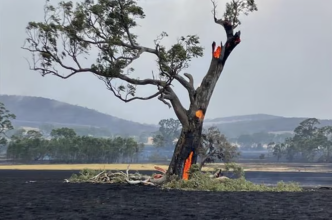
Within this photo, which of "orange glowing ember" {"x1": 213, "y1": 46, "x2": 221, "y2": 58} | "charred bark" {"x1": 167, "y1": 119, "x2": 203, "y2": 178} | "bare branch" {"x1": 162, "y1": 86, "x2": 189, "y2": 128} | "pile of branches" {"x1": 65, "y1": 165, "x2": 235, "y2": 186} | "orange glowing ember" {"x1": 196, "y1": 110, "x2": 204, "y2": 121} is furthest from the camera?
"pile of branches" {"x1": 65, "y1": 165, "x2": 235, "y2": 186}

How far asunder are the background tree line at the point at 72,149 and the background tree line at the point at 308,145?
44.3m

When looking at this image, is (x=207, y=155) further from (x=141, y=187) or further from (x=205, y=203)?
(x=205, y=203)

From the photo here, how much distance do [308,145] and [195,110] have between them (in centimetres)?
11796


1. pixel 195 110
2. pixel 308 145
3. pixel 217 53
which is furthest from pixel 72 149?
pixel 217 53

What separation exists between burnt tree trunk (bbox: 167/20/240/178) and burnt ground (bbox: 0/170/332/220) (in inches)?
114

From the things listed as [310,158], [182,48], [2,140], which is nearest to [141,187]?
[182,48]

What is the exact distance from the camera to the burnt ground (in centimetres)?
2952

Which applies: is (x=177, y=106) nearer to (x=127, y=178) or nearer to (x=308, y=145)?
(x=127, y=178)

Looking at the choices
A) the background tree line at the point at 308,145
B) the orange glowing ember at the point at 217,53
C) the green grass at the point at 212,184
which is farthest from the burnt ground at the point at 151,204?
the background tree line at the point at 308,145

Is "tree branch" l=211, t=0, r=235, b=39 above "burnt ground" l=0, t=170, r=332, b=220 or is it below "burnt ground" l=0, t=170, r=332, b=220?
above

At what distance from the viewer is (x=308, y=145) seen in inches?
6314

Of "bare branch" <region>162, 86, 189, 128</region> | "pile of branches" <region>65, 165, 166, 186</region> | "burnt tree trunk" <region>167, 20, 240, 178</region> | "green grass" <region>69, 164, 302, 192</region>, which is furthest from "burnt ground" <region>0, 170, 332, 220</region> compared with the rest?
"bare branch" <region>162, 86, 189, 128</region>

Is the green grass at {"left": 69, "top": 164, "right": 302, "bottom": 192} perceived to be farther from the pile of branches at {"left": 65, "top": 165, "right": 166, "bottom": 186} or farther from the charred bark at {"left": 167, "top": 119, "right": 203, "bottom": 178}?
the charred bark at {"left": 167, "top": 119, "right": 203, "bottom": 178}

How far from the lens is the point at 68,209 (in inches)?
1244
